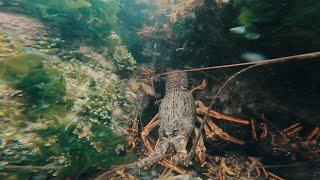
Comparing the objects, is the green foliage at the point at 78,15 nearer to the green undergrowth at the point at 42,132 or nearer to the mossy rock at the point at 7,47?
the mossy rock at the point at 7,47

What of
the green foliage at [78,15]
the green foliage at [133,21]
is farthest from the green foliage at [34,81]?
the green foliage at [133,21]

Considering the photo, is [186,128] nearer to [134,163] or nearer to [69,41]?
[134,163]

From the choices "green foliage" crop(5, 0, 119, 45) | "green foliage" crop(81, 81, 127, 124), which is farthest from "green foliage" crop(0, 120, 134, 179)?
"green foliage" crop(5, 0, 119, 45)

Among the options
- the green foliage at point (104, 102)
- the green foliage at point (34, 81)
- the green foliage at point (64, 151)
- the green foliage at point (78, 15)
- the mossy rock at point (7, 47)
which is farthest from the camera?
the green foliage at point (78, 15)

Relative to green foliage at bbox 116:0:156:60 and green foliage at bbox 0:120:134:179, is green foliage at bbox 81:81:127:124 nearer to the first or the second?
green foliage at bbox 0:120:134:179

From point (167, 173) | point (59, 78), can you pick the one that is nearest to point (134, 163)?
point (167, 173)

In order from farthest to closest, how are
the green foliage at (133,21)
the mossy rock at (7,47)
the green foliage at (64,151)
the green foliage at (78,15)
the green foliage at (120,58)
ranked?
the green foliage at (133,21), the green foliage at (120,58), the green foliage at (78,15), the mossy rock at (7,47), the green foliage at (64,151)

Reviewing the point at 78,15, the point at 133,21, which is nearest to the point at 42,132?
the point at 78,15

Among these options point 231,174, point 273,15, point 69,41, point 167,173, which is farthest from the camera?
point 69,41
